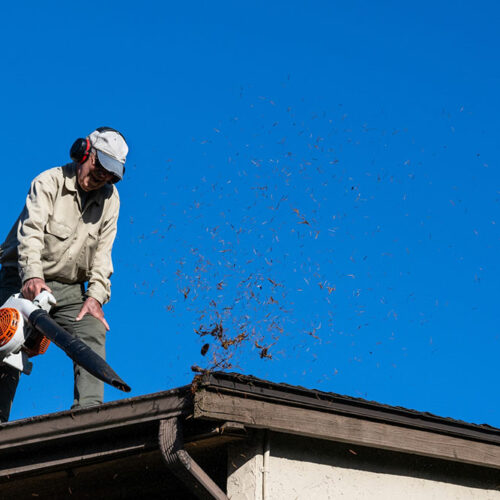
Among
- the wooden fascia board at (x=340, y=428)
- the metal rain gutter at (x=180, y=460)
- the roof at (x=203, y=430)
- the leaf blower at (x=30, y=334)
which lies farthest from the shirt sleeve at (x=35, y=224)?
the wooden fascia board at (x=340, y=428)

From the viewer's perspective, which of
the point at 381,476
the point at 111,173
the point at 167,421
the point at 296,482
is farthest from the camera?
the point at 111,173

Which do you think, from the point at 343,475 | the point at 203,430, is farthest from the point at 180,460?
the point at 343,475

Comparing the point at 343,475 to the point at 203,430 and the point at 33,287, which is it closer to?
the point at 203,430

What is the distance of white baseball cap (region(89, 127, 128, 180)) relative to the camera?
5844 millimetres

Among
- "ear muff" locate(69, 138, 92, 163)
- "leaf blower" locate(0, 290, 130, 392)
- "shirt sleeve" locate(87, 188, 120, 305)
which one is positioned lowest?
"leaf blower" locate(0, 290, 130, 392)

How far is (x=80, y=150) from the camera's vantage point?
5.88m

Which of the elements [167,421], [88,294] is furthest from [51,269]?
[167,421]

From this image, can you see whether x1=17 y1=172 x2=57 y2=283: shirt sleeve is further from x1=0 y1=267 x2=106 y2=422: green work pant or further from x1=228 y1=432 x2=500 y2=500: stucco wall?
x1=228 y1=432 x2=500 y2=500: stucco wall

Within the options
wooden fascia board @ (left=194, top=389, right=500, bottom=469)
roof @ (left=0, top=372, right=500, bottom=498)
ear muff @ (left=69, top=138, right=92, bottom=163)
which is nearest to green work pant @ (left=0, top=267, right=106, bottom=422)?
roof @ (left=0, top=372, right=500, bottom=498)

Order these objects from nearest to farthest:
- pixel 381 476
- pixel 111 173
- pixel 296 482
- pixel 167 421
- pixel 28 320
Answer: pixel 167 421 < pixel 296 482 < pixel 381 476 < pixel 28 320 < pixel 111 173

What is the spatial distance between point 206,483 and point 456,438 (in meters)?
1.81

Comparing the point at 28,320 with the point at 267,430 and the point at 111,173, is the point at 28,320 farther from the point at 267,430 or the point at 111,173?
the point at 267,430

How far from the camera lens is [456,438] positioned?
17.5 feet

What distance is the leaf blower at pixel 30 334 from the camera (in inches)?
203
